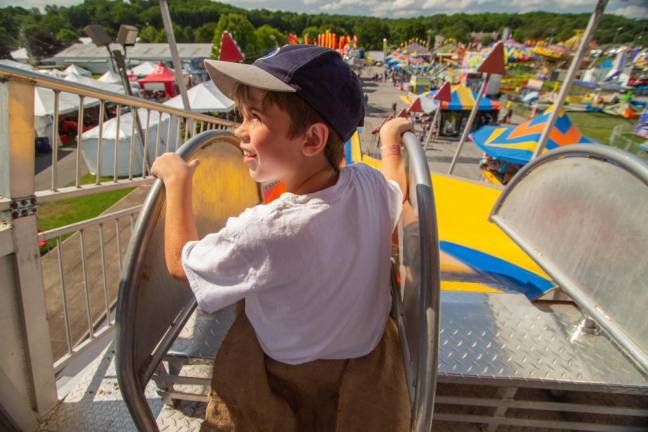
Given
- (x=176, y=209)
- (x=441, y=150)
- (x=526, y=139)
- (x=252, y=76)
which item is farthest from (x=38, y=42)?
(x=252, y=76)

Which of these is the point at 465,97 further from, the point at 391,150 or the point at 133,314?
the point at 133,314

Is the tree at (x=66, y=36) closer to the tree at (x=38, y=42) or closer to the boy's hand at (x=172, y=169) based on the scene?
the tree at (x=38, y=42)

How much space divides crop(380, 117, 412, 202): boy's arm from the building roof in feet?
205

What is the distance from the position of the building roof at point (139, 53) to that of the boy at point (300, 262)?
62.8 metres

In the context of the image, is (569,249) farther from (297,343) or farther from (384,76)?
(384,76)

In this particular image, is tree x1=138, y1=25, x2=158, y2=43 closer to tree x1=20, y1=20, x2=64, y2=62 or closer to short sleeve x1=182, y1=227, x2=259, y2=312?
tree x1=20, y1=20, x2=64, y2=62

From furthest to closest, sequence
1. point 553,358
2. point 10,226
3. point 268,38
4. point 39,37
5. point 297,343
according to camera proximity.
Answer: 1. point 39,37
2. point 268,38
3. point 553,358
4. point 10,226
5. point 297,343

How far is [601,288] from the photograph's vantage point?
1821 millimetres

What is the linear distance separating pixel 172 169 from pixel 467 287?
2339mm

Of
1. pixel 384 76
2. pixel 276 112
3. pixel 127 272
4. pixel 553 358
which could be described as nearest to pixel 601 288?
pixel 553 358

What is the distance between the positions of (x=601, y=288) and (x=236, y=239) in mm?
1905

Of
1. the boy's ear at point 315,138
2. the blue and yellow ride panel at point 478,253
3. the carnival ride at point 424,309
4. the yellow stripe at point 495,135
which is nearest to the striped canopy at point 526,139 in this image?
the yellow stripe at point 495,135

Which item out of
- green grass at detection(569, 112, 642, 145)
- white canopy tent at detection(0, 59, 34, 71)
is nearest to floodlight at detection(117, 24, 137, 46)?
white canopy tent at detection(0, 59, 34, 71)

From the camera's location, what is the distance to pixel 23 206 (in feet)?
5.13
